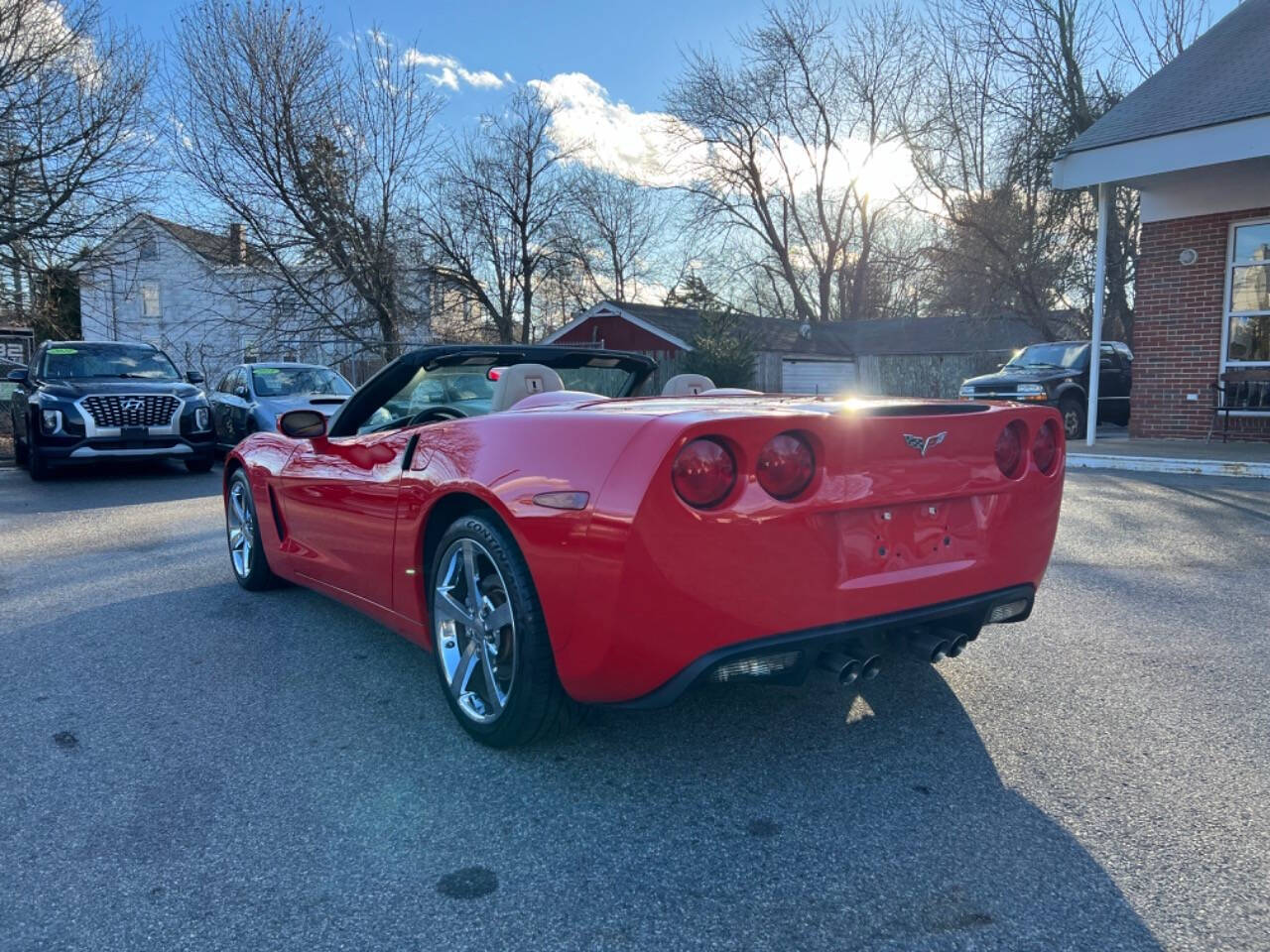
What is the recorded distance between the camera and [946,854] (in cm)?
219

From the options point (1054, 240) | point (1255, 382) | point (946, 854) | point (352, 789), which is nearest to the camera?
point (946, 854)

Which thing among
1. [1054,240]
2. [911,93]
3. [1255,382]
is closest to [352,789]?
[1255,382]

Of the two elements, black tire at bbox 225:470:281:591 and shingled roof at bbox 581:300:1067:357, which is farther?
shingled roof at bbox 581:300:1067:357

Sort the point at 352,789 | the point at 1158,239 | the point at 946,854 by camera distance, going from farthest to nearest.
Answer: the point at 1158,239 < the point at 352,789 < the point at 946,854

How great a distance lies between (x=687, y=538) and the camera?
224 centimetres

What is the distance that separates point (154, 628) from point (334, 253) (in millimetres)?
17497

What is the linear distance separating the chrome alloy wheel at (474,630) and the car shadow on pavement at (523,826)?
0.18 m

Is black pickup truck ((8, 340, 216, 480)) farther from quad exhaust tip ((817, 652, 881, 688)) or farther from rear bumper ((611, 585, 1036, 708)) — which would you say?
quad exhaust tip ((817, 652, 881, 688))

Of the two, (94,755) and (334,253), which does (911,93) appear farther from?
(94,755)

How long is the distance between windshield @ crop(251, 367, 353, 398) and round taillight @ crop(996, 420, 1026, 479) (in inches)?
431

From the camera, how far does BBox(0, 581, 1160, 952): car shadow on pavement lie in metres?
1.95

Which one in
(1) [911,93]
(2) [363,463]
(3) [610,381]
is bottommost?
(2) [363,463]

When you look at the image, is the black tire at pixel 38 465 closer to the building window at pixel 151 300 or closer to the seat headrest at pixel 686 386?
the seat headrest at pixel 686 386

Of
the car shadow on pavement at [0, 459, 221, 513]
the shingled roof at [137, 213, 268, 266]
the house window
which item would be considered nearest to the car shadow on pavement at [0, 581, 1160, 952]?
the car shadow on pavement at [0, 459, 221, 513]
